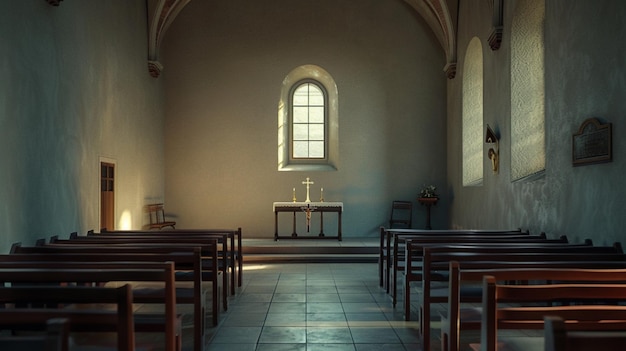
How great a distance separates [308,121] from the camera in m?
14.7

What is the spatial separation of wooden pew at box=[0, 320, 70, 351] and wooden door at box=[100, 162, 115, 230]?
8495 mm

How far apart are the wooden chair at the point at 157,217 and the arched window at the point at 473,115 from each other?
6.79m

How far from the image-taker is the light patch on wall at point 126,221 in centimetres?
1072

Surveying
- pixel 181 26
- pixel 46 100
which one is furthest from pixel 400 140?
pixel 46 100

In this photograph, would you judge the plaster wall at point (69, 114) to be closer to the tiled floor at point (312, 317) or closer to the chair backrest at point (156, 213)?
the chair backrest at point (156, 213)

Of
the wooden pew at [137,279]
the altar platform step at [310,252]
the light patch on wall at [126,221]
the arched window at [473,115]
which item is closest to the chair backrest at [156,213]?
the light patch on wall at [126,221]

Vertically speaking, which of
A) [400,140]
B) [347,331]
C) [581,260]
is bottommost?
[347,331]

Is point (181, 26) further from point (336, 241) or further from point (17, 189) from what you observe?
point (17, 189)

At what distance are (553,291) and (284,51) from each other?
1202 centimetres

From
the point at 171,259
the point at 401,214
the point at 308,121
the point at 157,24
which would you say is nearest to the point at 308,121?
the point at 308,121

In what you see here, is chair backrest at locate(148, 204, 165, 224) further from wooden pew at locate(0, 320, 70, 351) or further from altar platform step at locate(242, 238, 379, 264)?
wooden pew at locate(0, 320, 70, 351)

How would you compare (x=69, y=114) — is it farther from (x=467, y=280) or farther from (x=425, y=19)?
(x=425, y=19)

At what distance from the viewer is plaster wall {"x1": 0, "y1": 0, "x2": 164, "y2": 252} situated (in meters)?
6.73

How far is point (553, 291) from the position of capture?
2.87 metres
